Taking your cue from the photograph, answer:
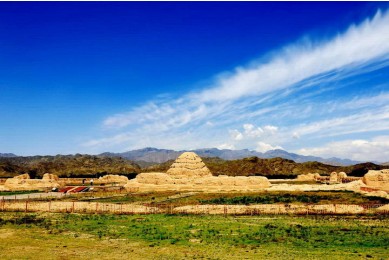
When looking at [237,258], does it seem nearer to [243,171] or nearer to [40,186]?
[40,186]

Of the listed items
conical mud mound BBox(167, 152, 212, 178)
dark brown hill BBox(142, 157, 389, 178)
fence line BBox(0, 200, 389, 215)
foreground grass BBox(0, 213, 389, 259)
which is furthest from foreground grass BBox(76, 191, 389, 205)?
dark brown hill BBox(142, 157, 389, 178)

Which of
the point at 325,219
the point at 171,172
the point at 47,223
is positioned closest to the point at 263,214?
the point at 325,219

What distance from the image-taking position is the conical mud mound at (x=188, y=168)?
77.3 m

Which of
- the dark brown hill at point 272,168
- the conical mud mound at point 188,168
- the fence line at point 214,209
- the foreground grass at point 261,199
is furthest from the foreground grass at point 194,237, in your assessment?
the dark brown hill at point 272,168

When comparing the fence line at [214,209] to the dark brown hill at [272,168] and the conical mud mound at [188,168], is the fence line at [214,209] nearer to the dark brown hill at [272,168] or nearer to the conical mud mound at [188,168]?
the conical mud mound at [188,168]

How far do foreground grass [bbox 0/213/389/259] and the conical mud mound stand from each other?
4665 cm

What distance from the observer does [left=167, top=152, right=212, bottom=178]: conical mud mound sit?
77.3 metres

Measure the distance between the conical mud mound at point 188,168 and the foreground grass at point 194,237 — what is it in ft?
153

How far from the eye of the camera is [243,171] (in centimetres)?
13775

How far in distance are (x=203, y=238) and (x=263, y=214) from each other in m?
11.9

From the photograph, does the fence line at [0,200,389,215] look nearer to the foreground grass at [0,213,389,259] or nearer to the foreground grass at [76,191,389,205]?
the foreground grass at [0,213,389,259]

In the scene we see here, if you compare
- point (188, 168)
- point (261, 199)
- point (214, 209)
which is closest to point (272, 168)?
point (188, 168)

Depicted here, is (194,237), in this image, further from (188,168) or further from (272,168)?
(272,168)

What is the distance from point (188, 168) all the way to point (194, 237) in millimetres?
56340
